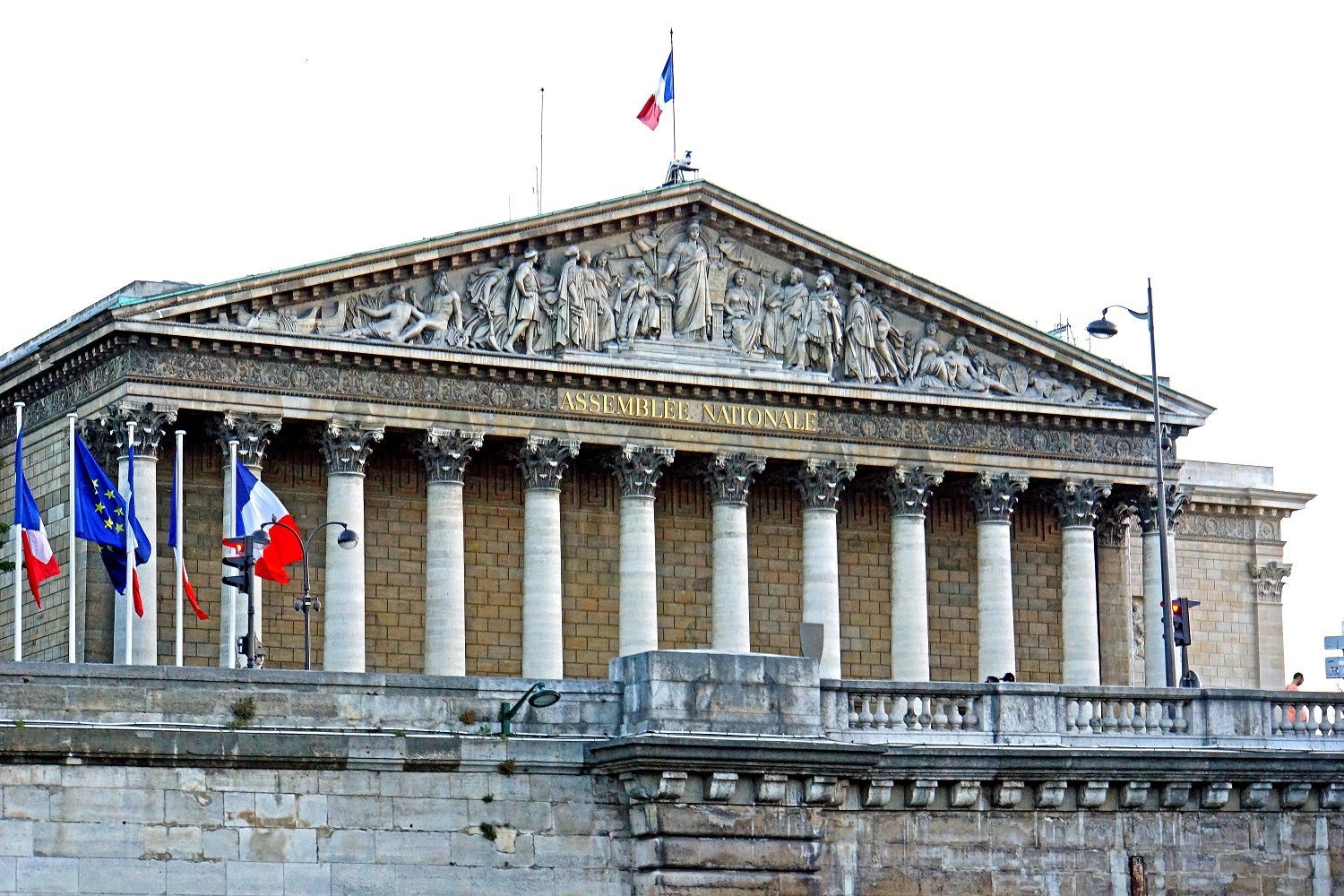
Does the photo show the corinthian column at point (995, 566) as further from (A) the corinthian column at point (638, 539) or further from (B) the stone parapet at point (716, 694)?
(B) the stone parapet at point (716, 694)

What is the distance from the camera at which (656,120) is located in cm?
6862

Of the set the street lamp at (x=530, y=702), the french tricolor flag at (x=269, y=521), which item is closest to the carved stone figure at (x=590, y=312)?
the french tricolor flag at (x=269, y=521)

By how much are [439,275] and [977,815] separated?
105 ft


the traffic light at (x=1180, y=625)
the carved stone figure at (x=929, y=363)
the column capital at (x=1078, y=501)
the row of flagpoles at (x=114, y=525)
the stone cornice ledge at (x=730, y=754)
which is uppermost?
the carved stone figure at (x=929, y=363)

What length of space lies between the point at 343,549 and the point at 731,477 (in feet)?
30.8

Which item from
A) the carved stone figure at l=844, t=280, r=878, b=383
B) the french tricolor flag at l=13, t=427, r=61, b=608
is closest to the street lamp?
the french tricolor flag at l=13, t=427, r=61, b=608

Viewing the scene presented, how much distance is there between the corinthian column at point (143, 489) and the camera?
59656 mm

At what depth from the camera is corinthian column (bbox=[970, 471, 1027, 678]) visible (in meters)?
68.8

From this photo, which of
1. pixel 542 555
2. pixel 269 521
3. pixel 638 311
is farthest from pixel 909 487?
pixel 269 521

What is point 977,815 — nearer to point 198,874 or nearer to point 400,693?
point 400,693

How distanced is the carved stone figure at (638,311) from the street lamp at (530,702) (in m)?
34.0

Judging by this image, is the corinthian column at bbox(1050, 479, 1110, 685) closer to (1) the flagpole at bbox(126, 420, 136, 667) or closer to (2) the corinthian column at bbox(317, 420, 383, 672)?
(2) the corinthian column at bbox(317, 420, 383, 672)

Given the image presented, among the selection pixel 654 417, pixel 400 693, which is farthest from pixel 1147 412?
pixel 400 693

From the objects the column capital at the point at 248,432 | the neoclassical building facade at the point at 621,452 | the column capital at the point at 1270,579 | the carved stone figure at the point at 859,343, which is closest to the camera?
the column capital at the point at 248,432
